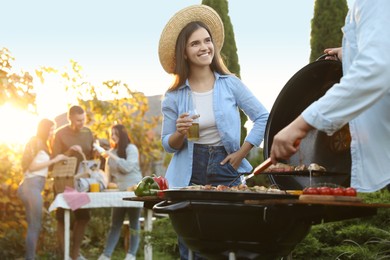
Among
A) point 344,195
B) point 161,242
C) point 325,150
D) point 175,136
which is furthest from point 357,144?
point 161,242

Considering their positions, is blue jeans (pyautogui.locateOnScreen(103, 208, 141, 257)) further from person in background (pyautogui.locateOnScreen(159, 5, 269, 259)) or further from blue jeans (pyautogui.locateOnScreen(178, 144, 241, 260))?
blue jeans (pyautogui.locateOnScreen(178, 144, 241, 260))

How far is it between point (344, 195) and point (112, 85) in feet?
36.9

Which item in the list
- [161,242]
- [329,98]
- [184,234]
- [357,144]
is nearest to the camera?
[329,98]

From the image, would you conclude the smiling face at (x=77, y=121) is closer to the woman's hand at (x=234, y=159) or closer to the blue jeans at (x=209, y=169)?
the blue jeans at (x=209, y=169)

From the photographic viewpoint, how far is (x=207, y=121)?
15.0 feet

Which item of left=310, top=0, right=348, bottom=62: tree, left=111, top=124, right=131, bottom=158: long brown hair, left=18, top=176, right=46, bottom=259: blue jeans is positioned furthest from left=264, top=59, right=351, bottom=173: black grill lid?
left=310, top=0, right=348, bottom=62: tree

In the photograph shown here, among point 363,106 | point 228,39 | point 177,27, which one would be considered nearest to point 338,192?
point 363,106

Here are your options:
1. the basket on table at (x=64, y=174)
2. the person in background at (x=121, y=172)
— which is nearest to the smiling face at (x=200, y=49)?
the basket on table at (x=64, y=174)

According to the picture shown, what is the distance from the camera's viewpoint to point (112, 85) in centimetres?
1402

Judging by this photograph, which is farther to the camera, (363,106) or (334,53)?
(334,53)

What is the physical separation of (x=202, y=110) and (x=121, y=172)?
6090 mm

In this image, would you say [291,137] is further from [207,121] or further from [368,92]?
[207,121]

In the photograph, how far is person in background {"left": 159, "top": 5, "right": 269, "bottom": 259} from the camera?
458 cm

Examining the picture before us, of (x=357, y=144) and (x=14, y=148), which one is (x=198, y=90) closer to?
(x=357, y=144)
